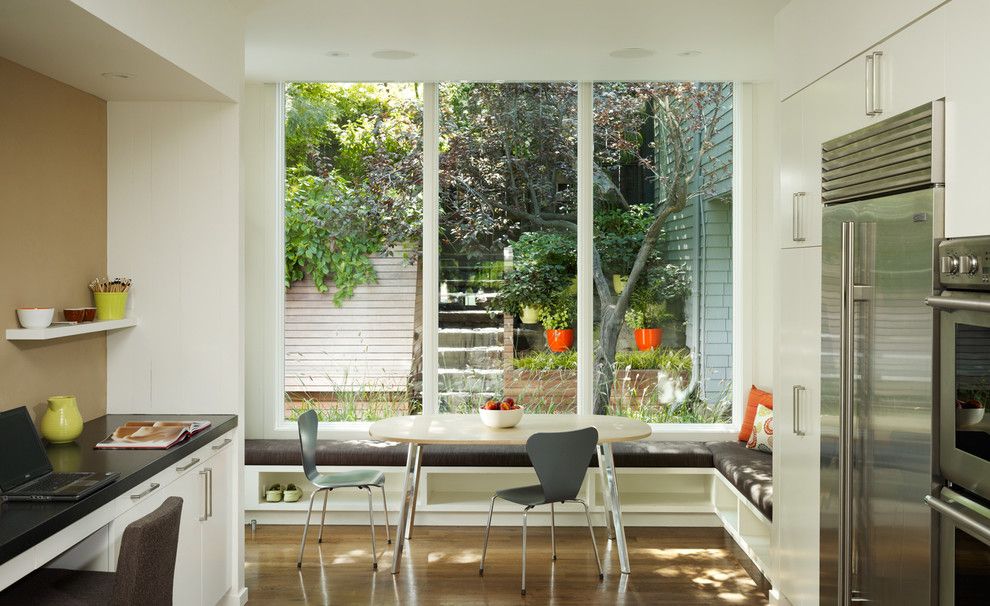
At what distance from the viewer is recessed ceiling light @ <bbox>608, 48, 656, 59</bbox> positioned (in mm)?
4816

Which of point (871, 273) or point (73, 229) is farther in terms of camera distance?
point (73, 229)

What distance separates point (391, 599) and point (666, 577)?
145cm

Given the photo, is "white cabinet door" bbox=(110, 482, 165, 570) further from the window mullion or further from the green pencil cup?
the window mullion

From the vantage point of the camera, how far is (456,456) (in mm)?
5242

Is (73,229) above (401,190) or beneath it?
beneath

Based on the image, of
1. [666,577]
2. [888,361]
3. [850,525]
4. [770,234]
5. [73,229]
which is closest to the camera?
[888,361]

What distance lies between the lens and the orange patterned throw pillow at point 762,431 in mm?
5246

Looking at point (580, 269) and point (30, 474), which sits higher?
point (580, 269)

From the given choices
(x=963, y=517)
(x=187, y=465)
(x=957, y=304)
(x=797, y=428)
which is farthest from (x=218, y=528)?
(x=957, y=304)

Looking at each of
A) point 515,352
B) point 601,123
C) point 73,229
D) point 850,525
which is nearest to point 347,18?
point 73,229

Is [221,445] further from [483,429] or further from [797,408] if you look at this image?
[797,408]

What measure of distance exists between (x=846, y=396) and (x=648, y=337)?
2.88 m

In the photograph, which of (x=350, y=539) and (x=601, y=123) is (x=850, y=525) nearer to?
(x=350, y=539)

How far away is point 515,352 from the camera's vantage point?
230 inches
